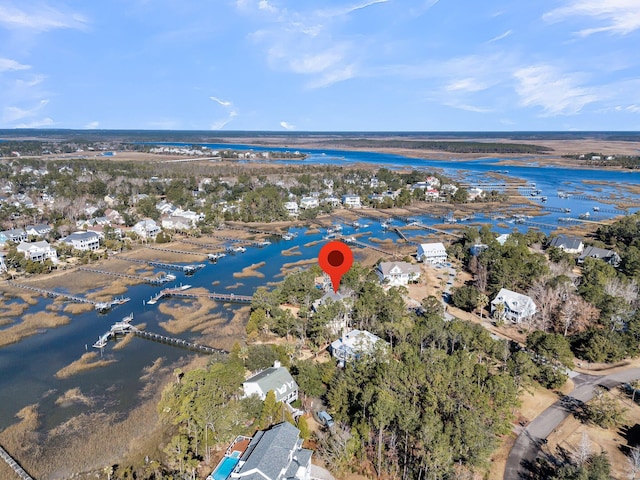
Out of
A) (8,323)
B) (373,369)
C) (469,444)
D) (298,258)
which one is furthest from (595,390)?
(8,323)

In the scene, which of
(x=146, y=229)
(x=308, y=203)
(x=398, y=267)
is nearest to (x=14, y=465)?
(x=398, y=267)

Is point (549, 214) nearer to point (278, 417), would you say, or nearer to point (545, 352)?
point (545, 352)

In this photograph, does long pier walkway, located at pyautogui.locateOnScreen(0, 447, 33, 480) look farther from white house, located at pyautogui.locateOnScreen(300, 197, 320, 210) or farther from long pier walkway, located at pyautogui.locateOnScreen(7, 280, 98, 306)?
white house, located at pyautogui.locateOnScreen(300, 197, 320, 210)

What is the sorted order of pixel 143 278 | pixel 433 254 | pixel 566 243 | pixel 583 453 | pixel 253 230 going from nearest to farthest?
pixel 583 453, pixel 143 278, pixel 433 254, pixel 566 243, pixel 253 230

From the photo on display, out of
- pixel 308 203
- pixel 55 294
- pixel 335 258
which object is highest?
pixel 335 258

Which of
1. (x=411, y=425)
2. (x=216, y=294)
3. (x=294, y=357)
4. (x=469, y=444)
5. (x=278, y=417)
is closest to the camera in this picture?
(x=469, y=444)

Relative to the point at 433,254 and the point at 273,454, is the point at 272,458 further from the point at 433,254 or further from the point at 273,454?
the point at 433,254
